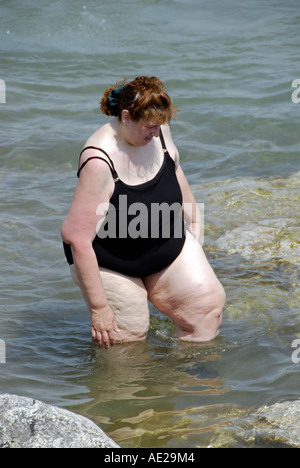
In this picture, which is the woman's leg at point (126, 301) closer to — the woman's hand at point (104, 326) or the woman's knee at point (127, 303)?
the woman's knee at point (127, 303)

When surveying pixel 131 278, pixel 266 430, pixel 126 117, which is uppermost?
pixel 126 117

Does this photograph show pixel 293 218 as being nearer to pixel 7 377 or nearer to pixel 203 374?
pixel 203 374

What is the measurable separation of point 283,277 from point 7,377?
2.62 m

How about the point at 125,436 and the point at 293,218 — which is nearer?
the point at 125,436

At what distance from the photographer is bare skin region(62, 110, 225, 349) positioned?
4.11 m

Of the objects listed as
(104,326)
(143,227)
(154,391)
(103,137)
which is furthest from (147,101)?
(154,391)

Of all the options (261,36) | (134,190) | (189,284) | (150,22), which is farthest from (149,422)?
(150,22)

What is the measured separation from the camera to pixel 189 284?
455 cm

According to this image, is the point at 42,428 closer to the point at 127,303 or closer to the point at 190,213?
the point at 127,303

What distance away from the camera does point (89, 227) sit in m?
4.14

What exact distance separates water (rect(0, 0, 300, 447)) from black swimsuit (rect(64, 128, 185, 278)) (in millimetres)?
692

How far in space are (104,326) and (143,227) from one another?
67 centimetres

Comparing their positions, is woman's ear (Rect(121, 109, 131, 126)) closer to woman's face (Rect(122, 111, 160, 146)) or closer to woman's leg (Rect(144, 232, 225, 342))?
woman's face (Rect(122, 111, 160, 146))

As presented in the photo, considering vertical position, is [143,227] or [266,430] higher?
[143,227]
